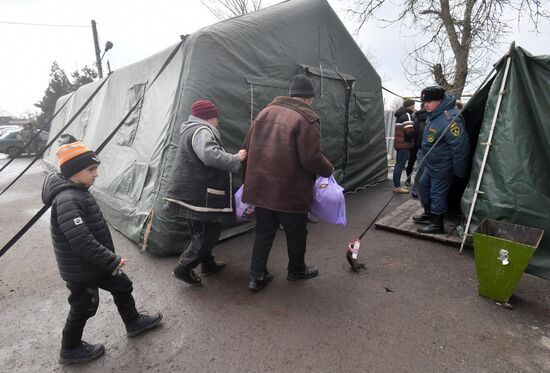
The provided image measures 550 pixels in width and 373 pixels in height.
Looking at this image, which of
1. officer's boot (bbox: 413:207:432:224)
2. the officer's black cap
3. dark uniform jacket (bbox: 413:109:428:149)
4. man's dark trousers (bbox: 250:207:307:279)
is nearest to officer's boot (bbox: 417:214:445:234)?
officer's boot (bbox: 413:207:432:224)

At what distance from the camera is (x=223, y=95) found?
3.97 m

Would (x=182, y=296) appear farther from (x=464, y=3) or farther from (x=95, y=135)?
(x=464, y=3)

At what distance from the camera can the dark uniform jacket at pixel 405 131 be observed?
6246 mm

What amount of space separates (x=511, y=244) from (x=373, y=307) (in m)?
1.24

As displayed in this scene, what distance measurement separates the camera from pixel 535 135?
3.15 metres

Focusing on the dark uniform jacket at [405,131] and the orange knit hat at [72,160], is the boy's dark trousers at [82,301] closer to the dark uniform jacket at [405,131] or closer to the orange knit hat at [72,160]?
the orange knit hat at [72,160]

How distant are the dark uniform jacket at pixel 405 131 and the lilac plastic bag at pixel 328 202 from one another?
3956 millimetres

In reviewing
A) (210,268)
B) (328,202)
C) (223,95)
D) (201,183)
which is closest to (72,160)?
(201,183)

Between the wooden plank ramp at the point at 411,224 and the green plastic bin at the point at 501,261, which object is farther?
the wooden plank ramp at the point at 411,224

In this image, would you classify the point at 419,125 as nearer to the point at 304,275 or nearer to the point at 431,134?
the point at 431,134

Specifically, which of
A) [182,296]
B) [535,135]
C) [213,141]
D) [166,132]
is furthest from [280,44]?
[182,296]

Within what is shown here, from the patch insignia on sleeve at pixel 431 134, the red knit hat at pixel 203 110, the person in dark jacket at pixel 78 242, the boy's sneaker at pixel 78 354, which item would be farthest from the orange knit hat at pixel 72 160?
the patch insignia on sleeve at pixel 431 134

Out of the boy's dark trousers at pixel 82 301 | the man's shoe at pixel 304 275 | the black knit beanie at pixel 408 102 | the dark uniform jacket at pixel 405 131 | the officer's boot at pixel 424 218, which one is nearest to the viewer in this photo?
the boy's dark trousers at pixel 82 301

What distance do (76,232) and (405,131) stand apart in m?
6.02
